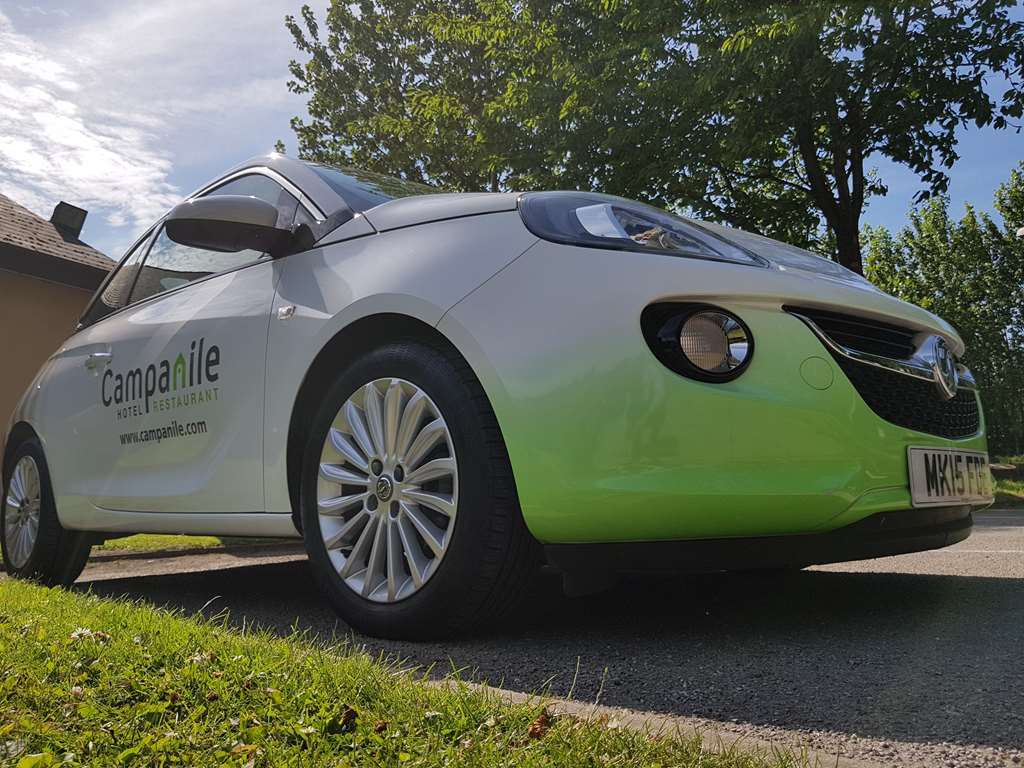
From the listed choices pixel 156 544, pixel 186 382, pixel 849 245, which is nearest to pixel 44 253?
pixel 156 544

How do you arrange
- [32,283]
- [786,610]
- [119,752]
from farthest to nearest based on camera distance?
[32,283] < [786,610] < [119,752]

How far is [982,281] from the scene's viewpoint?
34.0m

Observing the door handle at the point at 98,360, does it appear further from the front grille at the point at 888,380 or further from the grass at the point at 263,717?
the front grille at the point at 888,380

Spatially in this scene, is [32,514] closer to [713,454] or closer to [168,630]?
A: [168,630]

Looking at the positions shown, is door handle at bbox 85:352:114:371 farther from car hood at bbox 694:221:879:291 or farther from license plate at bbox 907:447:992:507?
license plate at bbox 907:447:992:507

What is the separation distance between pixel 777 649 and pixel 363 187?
2.17 m

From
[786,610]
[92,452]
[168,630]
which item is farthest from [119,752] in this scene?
[92,452]

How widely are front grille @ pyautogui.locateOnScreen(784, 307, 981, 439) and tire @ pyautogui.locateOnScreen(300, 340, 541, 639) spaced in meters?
0.90

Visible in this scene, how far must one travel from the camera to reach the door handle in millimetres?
4123

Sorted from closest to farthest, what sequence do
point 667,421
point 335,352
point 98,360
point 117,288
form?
point 667,421
point 335,352
point 98,360
point 117,288

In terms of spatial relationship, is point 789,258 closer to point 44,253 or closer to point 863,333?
point 863,333

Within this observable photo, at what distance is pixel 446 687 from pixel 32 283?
13958 mm

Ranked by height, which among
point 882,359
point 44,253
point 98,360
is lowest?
point 882,359

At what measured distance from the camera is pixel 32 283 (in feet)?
45.2
